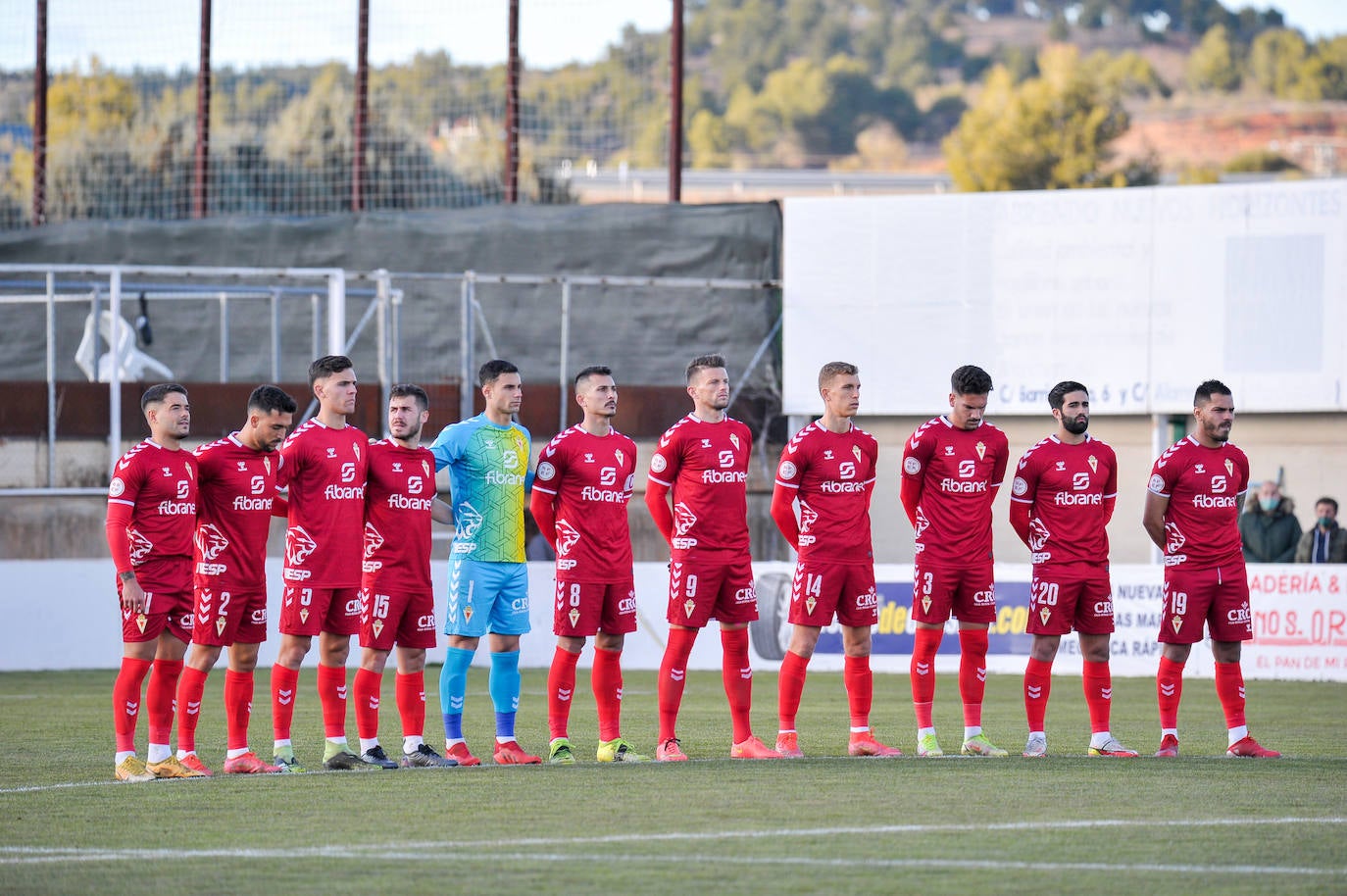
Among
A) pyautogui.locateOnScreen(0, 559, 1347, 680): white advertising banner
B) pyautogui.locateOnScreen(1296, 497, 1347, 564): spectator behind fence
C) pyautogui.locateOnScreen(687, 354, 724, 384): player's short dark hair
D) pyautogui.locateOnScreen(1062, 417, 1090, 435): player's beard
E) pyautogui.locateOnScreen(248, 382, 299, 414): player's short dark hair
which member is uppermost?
pyautogui.locateOnScreen(687, 354, 724, 384): player's short dark hair

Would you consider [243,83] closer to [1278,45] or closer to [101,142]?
[101,142]

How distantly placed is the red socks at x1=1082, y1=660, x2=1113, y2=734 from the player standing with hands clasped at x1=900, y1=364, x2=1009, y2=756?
615mm

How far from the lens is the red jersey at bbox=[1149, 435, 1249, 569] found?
37.2 feet

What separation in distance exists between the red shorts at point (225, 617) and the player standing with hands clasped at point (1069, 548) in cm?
456

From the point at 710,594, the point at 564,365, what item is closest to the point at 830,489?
the point at 710,594

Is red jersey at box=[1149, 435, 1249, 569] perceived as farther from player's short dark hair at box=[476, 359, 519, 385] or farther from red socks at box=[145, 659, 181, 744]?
red socks at box=[145, 659, 181, 744]

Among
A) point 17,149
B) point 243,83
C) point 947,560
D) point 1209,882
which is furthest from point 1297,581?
point 17,149

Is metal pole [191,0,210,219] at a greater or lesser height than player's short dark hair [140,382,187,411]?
greater

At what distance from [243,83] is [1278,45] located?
368 feet

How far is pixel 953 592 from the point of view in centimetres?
1121

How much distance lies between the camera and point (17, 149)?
36750 mm

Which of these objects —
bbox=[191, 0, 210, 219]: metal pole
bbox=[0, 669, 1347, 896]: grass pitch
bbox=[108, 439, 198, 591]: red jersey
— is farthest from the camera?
bbox=[191, 0, 210, 219]: metal pole

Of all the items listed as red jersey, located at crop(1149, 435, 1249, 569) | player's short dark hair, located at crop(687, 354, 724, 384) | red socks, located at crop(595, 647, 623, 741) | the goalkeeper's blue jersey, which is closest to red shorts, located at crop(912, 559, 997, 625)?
red jersey, located at crop(1149, 435, 1249, 569)

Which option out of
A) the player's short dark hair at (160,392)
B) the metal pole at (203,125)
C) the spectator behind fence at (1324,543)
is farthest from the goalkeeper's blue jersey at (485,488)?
the metal pole at (203,125)
